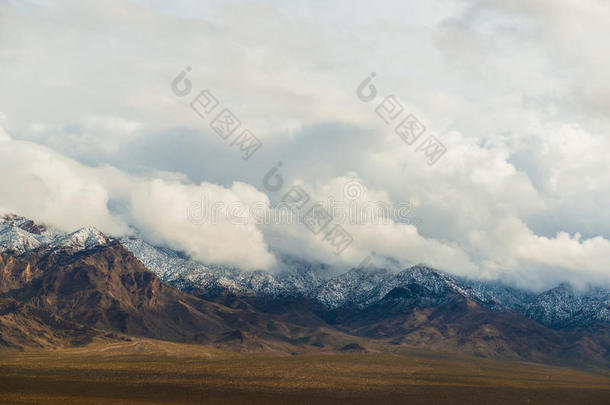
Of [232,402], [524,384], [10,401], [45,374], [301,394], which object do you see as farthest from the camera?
[524,384]

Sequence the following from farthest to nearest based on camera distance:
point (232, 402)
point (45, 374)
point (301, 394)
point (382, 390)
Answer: point (45, 374) < point (382, 390) < point (301, 394) < point (232, 402)

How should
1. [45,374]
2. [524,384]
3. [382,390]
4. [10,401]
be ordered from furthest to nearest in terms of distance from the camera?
[524,384] → [45,374] → [382,390] → [10,401]

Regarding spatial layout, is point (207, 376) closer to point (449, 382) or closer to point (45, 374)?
point (45, 374)

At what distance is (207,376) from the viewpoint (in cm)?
17900

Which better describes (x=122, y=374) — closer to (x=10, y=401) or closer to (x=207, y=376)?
(x=207, y=376)

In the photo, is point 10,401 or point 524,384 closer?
point 10,401

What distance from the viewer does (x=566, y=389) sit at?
601 ft

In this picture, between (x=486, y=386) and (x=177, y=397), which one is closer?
(x=177, y=397)

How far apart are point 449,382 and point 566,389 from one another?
1450 inches

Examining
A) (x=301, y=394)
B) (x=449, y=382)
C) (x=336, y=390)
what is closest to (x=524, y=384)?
(x=449, y=382)

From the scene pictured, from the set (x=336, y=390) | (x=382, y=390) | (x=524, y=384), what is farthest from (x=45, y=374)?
(x=524, y=384)

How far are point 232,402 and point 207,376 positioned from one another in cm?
5164

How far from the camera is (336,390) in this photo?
15338cm

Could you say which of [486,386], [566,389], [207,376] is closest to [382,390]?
[486,386]
